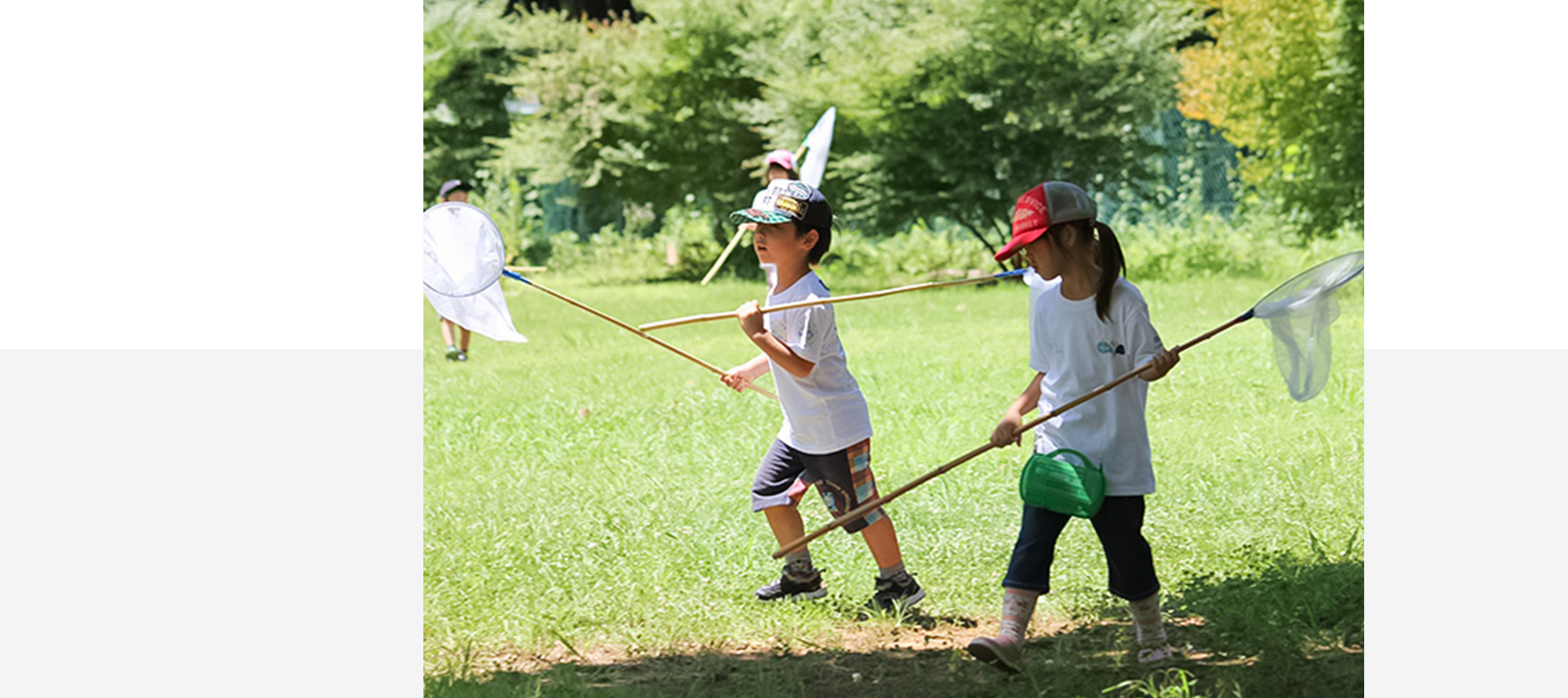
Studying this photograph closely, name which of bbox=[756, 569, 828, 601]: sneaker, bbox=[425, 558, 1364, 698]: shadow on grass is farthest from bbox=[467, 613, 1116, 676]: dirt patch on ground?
bbox=[756, 569, 828, 601]: sneaker

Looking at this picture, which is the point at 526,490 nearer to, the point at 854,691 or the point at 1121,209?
the point at 854,691

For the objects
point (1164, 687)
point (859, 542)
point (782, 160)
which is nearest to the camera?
point (1164, 687)

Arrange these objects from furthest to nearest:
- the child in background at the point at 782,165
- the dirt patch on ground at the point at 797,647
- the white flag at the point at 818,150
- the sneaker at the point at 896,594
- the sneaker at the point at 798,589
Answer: the child in background at the point at 782,165, the white flag at the point at 818,150, the sneaker at the point at 798,589, the sneaker at the point at 896,594, the dirt patch on ground at the point at 797,647

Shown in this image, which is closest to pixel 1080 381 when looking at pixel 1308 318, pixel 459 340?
pixel 1308 318

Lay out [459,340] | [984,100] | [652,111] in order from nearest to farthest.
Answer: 1. [459,340]
2. [984,100]
3. [652,111]

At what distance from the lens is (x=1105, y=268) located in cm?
290

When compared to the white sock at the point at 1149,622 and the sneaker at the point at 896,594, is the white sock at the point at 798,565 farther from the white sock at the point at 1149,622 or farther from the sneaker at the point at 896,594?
the white sock at the point at 1149,622

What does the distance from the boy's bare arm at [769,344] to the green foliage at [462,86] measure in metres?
12.3

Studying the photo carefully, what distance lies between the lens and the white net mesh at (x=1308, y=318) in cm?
292

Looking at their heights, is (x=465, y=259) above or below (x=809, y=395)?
above

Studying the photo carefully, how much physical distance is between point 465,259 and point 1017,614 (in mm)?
1384

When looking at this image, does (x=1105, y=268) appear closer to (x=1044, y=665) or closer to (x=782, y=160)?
(x=1044, y=665)

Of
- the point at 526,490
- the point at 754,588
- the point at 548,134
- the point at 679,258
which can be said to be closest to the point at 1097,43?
the point at 679,258

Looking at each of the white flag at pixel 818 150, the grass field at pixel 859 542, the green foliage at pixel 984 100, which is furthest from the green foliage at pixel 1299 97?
the white flag at pixel 818 150
